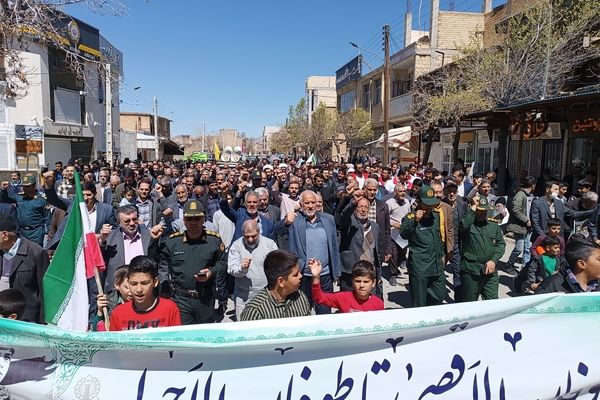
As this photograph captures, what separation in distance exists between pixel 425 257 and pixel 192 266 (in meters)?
2.56

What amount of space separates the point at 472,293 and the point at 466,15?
86.6 ft

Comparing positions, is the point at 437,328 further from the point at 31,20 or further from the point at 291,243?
the point at 31,20

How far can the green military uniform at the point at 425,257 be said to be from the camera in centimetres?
530

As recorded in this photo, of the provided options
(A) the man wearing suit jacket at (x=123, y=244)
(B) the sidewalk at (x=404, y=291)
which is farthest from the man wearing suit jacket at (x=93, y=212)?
(B) the sidewalk at (x=404, y=291)

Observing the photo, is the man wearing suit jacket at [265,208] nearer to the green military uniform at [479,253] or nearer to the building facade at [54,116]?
the green military uniform at [479,253]

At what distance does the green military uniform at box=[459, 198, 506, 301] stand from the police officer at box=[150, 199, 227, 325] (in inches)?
111

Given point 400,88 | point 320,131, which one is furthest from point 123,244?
point 320,131

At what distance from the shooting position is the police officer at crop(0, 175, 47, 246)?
7.45 m

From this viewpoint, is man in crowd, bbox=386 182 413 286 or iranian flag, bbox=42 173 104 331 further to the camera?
man in crowd, bbox=386 182 413 286

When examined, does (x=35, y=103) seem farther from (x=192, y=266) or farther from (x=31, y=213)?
(x=192, y=266)

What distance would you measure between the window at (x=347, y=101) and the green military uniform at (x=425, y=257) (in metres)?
37.7

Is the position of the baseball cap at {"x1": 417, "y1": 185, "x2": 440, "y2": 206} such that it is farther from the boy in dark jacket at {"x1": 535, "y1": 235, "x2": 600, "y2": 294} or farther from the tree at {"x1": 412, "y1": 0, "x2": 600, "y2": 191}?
the tree at {"x1": 412, "y1": 0, "x2": 600, "y2": 191}

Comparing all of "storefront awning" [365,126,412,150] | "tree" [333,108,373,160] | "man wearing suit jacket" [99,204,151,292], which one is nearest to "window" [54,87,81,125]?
"tree" [333,108,373,160]

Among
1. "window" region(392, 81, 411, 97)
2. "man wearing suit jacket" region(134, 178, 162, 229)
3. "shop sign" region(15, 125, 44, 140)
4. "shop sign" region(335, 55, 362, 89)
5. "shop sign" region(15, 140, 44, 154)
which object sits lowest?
"man wearing suit jacket" region(134, 178, 162, 229)
